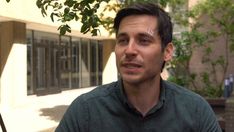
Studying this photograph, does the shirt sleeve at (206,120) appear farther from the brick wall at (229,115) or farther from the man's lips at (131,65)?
the brick wall at (229,115)

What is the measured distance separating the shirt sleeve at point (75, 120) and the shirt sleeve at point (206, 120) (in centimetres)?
48

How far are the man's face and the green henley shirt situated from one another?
0.42 feet

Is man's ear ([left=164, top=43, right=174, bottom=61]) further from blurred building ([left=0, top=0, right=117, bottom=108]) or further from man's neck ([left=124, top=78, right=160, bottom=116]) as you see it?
blurred building ([left=0, top=0, right=117, bottom=108])

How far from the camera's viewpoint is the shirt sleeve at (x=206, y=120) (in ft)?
6.19

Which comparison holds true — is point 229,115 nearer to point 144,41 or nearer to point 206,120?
point 206,120

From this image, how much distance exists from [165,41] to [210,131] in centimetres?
42

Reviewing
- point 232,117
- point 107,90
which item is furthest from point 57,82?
point 107,90

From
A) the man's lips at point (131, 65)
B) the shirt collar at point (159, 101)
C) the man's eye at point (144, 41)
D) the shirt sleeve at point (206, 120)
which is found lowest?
the shirt sleeve at point (206, 120)

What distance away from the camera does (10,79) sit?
16266 millimetres

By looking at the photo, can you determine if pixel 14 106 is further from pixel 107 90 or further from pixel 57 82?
pixel 107 90

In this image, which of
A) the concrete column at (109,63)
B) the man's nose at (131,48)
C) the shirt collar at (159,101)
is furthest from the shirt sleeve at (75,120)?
the concrete column at (109,63)

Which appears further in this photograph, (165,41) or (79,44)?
(79,44)

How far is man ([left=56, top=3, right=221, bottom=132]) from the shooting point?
182cm

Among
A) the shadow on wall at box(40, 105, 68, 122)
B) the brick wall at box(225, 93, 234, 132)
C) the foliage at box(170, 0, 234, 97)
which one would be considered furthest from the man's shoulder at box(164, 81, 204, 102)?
the shadow on wall at box(40, 105, 68, 122)
